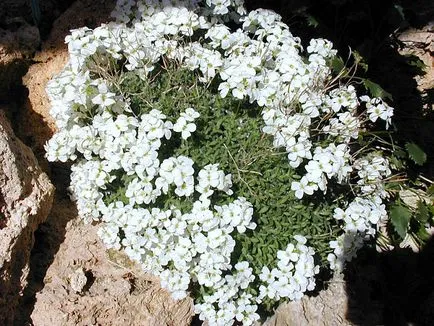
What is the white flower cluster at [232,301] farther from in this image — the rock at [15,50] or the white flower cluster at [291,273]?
the rock at [15,50]

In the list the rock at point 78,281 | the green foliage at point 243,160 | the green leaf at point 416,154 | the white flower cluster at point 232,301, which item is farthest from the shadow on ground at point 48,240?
the green leaf at point 416,154

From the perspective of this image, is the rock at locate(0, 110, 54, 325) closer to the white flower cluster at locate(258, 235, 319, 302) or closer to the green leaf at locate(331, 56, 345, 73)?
the white flower cluster at locate(258, 235, 319, 302)

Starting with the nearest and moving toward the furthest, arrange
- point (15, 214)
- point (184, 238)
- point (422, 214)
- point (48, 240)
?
point (184, 238) → point (15, 214) → point (48, 240) → point (422, 214)

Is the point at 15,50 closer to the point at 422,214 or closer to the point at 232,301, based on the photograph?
the point at 232,301

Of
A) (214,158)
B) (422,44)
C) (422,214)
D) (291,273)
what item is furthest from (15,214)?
(422,44)

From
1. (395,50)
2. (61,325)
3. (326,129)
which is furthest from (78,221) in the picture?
(395,50)

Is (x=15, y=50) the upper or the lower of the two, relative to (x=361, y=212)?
upper
